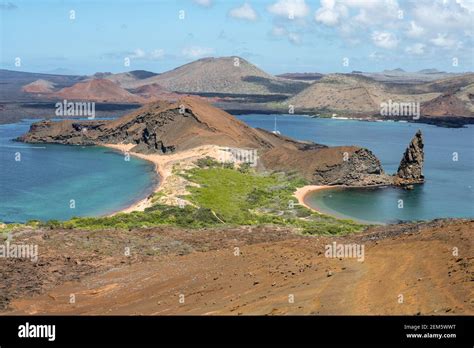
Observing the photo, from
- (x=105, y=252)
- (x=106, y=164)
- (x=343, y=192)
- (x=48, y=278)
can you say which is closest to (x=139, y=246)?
(x=105, y=252)

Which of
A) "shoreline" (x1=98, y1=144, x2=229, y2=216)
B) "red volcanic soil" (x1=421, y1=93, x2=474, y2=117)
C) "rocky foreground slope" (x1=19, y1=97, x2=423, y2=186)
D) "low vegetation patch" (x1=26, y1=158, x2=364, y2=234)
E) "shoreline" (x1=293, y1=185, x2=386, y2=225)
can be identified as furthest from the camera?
"red volcanic soil" (x1=421, y1=93, x2=474, y2=117)

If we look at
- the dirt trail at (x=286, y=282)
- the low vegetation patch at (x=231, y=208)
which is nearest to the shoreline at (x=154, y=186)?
the low vegetation patch at (x=231, y=208)

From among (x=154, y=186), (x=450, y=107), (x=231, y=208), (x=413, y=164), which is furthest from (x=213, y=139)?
(x=450, y=107)

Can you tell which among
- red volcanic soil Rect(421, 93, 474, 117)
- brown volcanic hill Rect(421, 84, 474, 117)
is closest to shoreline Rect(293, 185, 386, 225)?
red volcanic soil Rect(421, 93, 474, 117)

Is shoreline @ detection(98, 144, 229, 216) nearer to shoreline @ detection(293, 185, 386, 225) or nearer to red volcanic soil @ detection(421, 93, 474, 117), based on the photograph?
shoreline @ detection(293, 185, 386, 225)

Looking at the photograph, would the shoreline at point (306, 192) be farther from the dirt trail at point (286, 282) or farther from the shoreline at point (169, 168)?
the dirt trail at point (286, 282)

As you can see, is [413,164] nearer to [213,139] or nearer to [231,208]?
[213,139]
